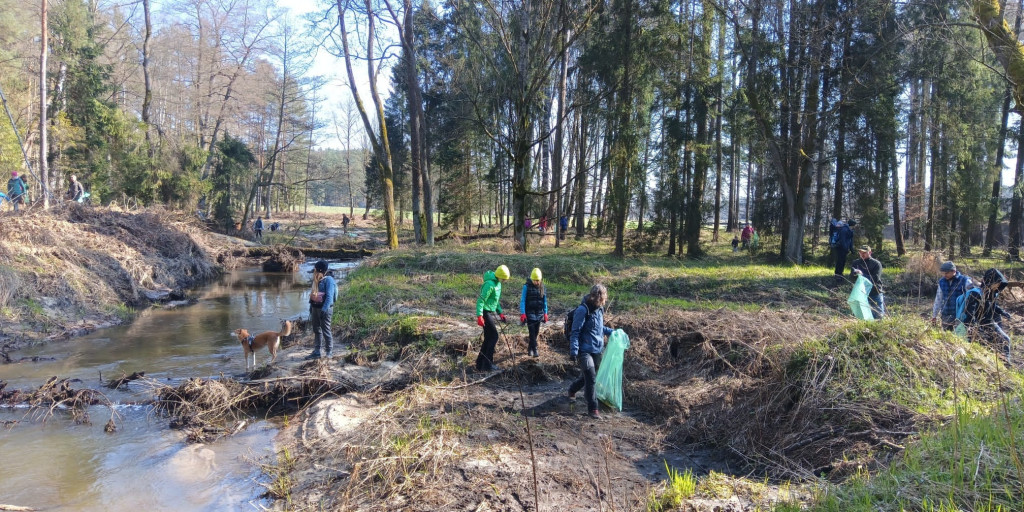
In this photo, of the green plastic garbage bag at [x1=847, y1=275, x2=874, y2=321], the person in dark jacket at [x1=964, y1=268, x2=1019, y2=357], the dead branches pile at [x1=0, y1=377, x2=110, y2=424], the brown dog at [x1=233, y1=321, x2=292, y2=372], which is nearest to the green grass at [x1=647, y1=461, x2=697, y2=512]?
the person in dark jacket at [x1=964, y1=268, x2=1019, y2=357]

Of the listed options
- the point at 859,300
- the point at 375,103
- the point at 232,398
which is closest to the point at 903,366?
the point at 859,300

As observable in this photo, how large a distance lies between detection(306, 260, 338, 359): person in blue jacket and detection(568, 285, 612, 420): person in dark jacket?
4.35 metres

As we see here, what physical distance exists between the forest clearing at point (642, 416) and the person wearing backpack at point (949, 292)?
3.20 ft

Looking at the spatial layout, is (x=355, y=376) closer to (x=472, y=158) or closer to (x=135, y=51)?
(x=472, y=158)

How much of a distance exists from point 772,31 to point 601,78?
6806mm

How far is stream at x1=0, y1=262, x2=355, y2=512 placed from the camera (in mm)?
5309

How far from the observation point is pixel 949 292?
845 cm

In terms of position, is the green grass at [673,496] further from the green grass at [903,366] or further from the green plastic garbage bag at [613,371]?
the green plastic garbage bag at [613,371]

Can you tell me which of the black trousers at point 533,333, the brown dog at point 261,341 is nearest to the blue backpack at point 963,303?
the black trousers at point 533,333

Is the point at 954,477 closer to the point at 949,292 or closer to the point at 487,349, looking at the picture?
the point at 487,349

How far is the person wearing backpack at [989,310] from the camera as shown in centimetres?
721

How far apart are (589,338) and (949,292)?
590cm

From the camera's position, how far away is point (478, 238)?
2830 centimetres

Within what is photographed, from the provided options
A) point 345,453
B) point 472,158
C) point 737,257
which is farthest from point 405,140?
point 345,453
